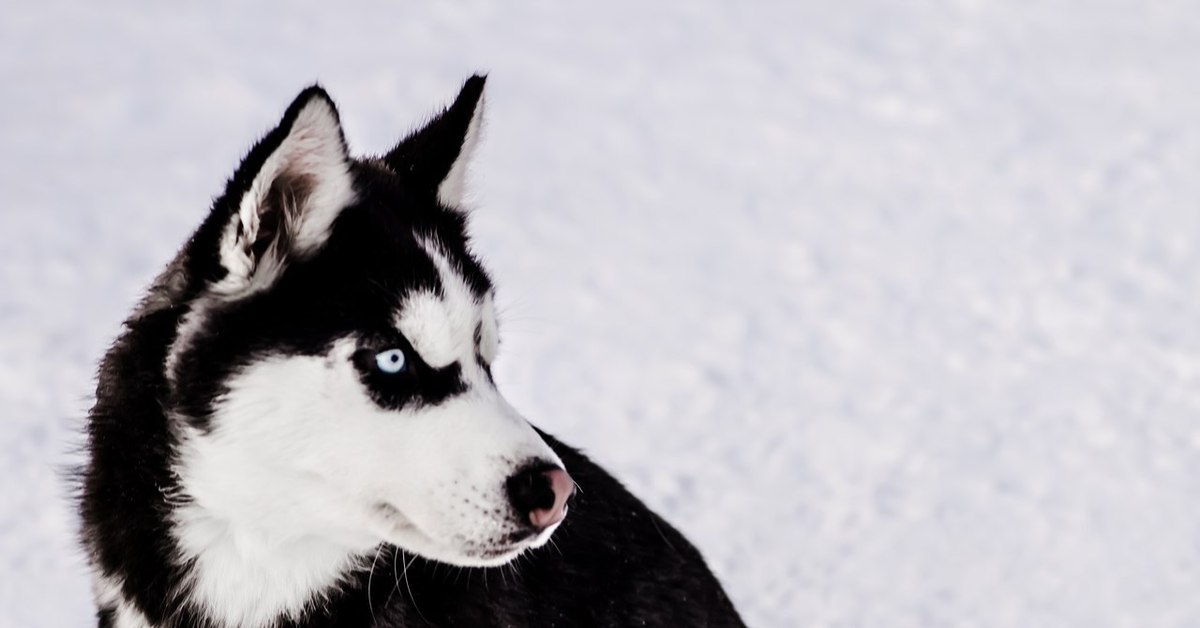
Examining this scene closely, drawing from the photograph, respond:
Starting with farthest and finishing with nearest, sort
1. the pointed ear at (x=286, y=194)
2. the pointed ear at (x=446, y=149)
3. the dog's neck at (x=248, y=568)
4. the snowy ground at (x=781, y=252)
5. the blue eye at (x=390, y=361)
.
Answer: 1. the snowy ground at (x=781, y=252)
2. the pointed ear at (x=446, y=149)
3. the dog's neck at (x=248, y=568)
4. the blue eye at (x=390, y=361)
5. the pointed ear at (x=286, y=194)

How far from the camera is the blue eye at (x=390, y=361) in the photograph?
2875 mm

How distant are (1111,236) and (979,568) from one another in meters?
2.65

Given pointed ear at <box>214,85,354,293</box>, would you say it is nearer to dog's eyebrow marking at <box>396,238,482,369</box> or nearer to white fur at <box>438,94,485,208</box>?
dog's eyebrow marking at <box>396,238,482,369</box>

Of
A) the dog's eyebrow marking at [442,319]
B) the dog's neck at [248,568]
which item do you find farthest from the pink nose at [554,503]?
the dog's neck at [248,568]

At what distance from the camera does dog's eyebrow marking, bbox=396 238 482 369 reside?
2.93 meters

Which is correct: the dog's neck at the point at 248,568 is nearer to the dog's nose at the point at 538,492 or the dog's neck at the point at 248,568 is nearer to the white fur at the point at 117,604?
the white fur at the point at 117,604

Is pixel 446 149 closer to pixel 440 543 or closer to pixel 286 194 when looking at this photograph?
pixel 286 194

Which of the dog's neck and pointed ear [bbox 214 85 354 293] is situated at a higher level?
pointed ear [bbox 214 85 354 293]

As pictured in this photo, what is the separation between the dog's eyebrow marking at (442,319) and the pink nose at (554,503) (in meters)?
0.34

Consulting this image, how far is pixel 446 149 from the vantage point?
3.38m

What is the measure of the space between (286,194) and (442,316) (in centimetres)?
41

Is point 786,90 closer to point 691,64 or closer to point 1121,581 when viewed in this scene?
point 691,64

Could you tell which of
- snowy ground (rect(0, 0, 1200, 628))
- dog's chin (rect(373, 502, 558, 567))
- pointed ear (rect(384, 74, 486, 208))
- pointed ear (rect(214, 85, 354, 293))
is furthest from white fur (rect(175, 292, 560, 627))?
snowy ground (rect(0, 0, 1200, 628))

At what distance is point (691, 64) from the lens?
879 centimetres
